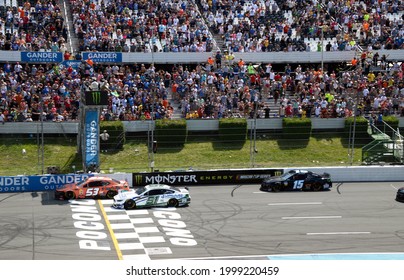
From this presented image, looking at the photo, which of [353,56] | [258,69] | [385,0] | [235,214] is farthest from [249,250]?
[385,0]

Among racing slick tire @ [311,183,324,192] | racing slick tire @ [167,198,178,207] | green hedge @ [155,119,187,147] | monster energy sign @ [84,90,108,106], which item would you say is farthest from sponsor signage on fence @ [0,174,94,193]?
racing slick tire @ [311,183,324,192]

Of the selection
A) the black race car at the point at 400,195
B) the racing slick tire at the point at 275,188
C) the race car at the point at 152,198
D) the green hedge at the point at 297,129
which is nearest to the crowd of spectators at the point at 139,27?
the green hedge at the point at 297,129

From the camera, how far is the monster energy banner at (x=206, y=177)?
130ft

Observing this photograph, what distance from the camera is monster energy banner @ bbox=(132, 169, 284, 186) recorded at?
39719 mm

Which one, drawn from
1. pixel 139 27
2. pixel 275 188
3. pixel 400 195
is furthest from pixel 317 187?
pixel 139 27

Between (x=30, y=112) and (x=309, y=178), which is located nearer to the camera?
(x=309, y=178)

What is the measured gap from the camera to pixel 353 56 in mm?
53500

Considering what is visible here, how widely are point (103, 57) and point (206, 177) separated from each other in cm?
1316

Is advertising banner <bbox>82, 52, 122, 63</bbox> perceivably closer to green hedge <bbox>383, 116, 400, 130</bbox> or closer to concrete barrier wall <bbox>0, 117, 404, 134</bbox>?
concrete barrier wall <bbox>0, 117, 404, 134</bbox>

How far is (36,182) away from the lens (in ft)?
126

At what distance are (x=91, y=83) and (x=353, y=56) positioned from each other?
62.9 feet

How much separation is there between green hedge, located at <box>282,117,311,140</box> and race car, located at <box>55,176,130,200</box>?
12729 millimetres

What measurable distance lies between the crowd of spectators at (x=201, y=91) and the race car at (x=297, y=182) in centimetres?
723

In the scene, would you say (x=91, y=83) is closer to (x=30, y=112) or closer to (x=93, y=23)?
(x=30, y=112)
